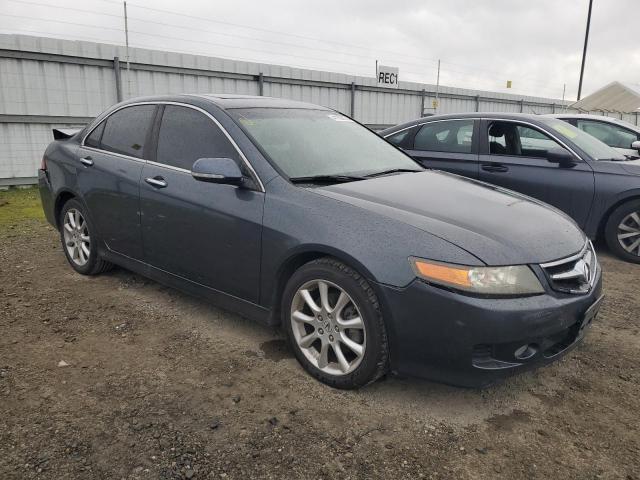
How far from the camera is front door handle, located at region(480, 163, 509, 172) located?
19.0ft

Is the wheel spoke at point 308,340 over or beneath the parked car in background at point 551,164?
beneath

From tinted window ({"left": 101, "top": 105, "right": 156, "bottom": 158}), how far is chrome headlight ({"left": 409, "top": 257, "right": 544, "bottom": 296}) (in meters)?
2.42

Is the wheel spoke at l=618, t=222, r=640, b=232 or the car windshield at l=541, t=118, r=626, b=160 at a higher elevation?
the car windshield at l=541, t=118, r=626, b=160

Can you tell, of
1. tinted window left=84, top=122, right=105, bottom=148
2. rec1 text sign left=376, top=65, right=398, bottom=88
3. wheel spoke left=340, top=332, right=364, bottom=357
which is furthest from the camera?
rec1 text sign left=376, top=65, right=398, bottom=88

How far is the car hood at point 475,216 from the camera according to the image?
253 centimetres

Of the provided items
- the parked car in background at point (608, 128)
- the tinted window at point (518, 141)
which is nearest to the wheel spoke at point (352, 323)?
the tinted window at point (518, 141)

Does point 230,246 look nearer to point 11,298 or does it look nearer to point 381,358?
point 381,358

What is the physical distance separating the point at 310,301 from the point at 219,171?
3.04ft

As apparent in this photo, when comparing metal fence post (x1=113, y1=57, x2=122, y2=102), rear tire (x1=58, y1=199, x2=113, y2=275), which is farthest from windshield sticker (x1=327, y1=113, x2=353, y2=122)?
metal fence post (x1=113, y1=57, x2=122, y2=102)

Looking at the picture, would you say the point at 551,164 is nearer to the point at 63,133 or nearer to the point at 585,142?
the point at 585,142

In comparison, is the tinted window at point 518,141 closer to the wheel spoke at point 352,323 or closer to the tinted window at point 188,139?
the tinted window at point 188,139

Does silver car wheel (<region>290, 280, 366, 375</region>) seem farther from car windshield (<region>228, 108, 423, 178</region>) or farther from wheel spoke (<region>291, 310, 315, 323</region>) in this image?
car windshield (<region>228, 108, 423, 178</region>)

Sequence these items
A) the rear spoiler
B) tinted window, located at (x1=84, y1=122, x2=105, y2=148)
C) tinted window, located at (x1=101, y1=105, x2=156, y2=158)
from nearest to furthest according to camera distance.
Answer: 1. tinted window, located at (x1=101, y1=105, x2=156, y2=158)
2. tinted window, located at (x1=84, y1=122, x2=105, y2=148)
3. the rear spoiler

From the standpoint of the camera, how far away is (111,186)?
396 cm
